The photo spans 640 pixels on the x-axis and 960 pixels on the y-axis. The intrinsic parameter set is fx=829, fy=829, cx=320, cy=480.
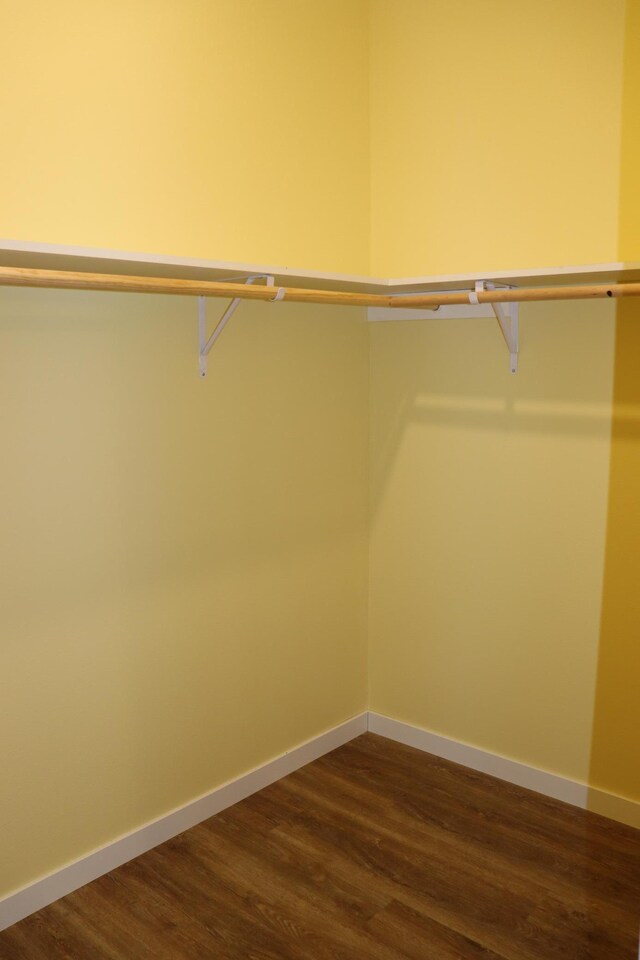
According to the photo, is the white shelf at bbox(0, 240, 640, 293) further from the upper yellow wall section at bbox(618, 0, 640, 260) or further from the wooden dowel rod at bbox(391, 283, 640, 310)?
the upper yellow wall section at bbox(618, 0, 640, 260)

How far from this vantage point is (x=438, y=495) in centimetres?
313

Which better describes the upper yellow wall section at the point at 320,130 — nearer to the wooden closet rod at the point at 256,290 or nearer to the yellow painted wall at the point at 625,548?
the yellow painted wall at the point at 625,548

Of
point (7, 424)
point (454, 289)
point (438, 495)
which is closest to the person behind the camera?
point (7, 424)

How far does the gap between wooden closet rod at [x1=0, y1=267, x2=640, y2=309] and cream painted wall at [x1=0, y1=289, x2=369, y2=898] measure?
0.38 m

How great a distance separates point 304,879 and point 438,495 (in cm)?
140

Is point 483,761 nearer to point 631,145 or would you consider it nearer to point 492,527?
point 492,527

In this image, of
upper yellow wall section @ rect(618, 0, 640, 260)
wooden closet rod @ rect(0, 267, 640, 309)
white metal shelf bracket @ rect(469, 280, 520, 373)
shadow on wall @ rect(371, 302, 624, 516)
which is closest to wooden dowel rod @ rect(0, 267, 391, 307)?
wooden closet rod @ rect(0, 267, 640, 309)

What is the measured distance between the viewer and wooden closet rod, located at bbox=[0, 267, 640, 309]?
1796 millimetres

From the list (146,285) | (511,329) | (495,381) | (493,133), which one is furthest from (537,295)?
(146,285)

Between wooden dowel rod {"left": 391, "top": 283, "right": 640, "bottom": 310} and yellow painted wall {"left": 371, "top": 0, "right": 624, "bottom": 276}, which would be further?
yellow painted wall {"left": 371, "top": 0, "right": 624, "bottom": 276}

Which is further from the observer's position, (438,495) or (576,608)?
(438,495)

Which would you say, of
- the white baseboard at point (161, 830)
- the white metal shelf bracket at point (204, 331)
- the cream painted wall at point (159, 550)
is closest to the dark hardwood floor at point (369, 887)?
the white baseboard at point (161, 830)

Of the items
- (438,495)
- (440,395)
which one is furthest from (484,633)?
(440,395)

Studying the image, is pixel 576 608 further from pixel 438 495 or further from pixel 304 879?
pixel 304 879
